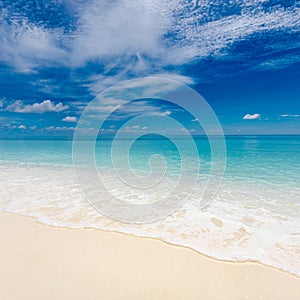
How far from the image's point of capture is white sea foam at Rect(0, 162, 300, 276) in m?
4.08

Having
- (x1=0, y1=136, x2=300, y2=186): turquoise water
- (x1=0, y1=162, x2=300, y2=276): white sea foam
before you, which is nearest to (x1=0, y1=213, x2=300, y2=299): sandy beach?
(x1=0, y1=162, x2=300, y2=276): white sea foam

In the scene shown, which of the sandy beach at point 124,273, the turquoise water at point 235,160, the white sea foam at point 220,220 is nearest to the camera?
the sandy beach at point 124,273

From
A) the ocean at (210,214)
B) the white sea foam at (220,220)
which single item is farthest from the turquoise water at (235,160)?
the white sea foam at (220,220)

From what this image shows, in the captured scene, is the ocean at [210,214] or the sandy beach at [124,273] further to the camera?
the ocean at [210,214]

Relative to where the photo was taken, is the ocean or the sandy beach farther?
the ocean

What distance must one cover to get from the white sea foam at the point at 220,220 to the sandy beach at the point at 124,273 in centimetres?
40

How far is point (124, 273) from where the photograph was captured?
339 centimetres

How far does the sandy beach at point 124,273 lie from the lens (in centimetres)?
298

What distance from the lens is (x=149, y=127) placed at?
19.4 m

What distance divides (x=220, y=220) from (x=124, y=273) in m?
3.26

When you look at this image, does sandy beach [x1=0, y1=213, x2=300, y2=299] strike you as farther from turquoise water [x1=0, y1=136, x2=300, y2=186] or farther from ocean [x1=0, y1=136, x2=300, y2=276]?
turquoise water [x1=0, y1=136, x2=300, y2=186]

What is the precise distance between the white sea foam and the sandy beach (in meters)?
0.40

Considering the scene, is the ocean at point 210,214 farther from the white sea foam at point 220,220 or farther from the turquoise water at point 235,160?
the turquoise water at point 235,160

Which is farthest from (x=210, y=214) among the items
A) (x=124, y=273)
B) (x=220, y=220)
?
(x=124, y=273)
